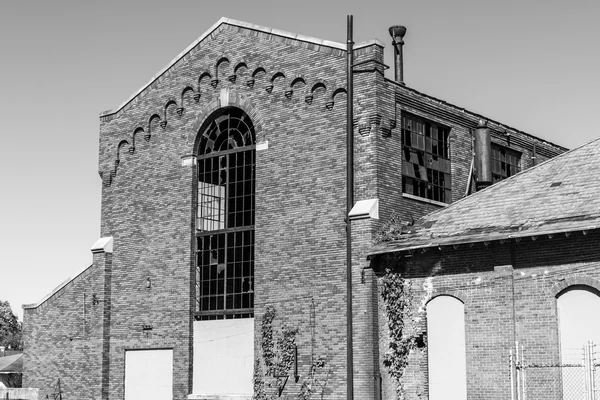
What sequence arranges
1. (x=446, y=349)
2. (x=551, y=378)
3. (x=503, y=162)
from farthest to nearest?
(x=503, y=162) < (x=446, y=349) < (x=551, y=378)

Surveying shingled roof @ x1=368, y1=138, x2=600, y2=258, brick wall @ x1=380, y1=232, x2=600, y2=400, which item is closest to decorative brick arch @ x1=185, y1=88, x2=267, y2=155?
shingled roof @ x1=368, y1=138, x2=600, y2=258

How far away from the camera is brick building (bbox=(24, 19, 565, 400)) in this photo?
23.5 m

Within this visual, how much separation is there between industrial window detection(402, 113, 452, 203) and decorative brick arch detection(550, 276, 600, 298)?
5.89 metres

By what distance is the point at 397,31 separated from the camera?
27891 mm

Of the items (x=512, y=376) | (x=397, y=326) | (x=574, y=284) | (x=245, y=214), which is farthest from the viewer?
(x=245, y=214)

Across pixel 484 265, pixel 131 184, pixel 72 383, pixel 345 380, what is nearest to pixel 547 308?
pixel 484 265

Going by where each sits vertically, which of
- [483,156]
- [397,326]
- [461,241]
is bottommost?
[397,326]

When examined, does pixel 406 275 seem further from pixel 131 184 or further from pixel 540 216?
pixel 131 184

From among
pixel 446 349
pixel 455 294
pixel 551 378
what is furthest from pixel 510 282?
pixel 446 349

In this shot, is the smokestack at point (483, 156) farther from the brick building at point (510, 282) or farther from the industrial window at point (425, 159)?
the brick building at point (510, 282)

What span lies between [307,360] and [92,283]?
30.6ft

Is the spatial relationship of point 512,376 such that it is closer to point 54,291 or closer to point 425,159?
point 425,159

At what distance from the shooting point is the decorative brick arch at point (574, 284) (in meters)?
19.4

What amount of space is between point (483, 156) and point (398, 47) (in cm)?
435
